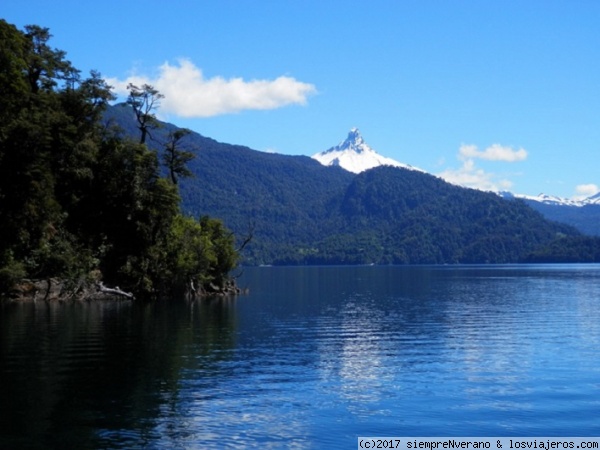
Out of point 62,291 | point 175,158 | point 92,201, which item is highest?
point 175,158

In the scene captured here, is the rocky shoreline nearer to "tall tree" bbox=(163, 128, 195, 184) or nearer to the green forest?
the green forest

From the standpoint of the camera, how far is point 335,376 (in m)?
32.2

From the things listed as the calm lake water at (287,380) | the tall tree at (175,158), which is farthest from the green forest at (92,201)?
the calm lake water at (287,380)

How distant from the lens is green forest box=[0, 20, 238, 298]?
74500 millimetres

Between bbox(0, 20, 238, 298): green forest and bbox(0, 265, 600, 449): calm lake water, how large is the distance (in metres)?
19.2

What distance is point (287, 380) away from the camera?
1221 inches

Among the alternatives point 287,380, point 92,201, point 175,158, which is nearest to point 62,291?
point 92,201

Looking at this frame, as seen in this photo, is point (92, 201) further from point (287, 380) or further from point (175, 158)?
point (287, 380)

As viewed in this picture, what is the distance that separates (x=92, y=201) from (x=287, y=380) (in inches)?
2478

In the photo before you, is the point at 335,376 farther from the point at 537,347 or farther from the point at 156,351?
the point at 537,347

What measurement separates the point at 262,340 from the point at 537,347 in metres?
17.4

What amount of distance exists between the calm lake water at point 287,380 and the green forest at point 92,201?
19.2m

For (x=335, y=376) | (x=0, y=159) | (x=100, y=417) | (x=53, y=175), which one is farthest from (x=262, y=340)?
(x=53, y=175)

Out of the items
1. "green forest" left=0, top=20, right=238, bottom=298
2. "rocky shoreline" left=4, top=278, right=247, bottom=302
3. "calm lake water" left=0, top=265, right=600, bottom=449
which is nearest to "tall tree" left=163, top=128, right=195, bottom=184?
"green forest" left=0, top=20, right=238, bottom=298
